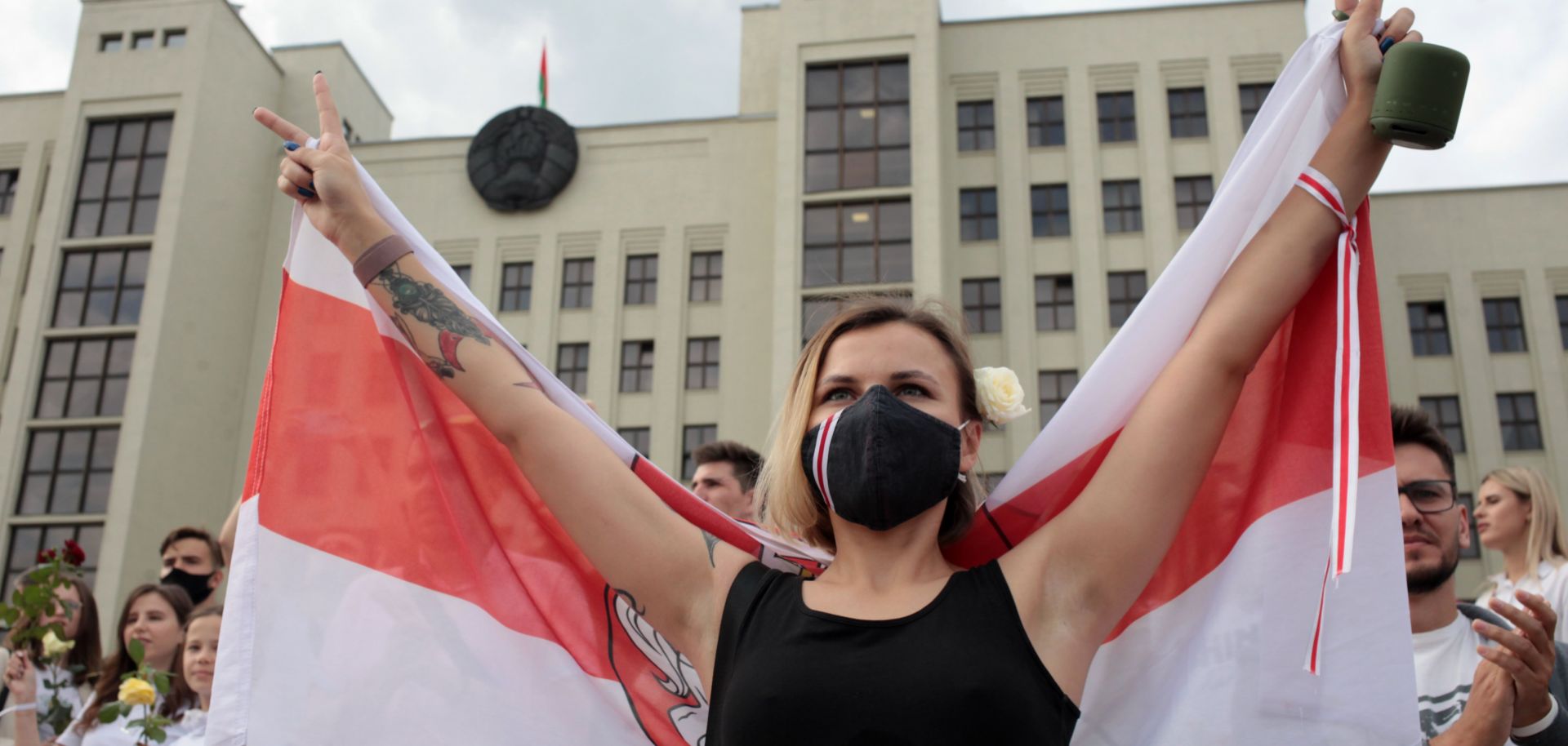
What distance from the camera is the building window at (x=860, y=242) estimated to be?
28.6m

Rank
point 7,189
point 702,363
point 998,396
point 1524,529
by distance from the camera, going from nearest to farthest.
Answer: point 998,396
point 1524,529
point 702,363
point 7,189

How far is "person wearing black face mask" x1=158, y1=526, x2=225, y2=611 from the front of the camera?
282 inches

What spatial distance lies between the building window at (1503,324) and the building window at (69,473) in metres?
32.6

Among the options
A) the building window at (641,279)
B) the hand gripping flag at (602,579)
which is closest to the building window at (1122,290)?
the building window at (641,279)

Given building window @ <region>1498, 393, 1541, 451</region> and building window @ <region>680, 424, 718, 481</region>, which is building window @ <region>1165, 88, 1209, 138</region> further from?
building window @ <region>680, 424, 718, 481</region>

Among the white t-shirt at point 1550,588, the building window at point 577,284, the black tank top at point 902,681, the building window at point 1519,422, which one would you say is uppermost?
the building window at point 577,284

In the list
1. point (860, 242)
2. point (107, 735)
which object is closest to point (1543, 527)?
point (107, 735)

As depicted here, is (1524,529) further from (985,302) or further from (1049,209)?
(1049,209)

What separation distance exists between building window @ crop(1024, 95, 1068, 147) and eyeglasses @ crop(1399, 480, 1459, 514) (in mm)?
27346

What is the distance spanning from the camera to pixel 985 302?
2958 cm

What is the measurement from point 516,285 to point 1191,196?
1657cm

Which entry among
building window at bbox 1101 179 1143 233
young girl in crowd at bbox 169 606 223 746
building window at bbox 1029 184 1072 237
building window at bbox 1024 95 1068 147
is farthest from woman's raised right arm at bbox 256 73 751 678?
building window at bbox 1024 95 1068 147

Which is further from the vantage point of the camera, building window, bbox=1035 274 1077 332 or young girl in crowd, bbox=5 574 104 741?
building window, bbox=1035 274 1077 332

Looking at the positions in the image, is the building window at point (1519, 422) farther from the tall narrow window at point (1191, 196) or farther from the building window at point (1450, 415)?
the tall narrow window at point (1191, 196)
